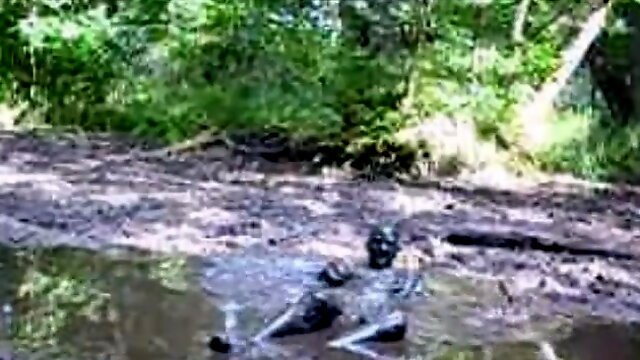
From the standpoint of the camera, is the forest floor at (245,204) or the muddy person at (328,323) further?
the forest floor at (245,204)

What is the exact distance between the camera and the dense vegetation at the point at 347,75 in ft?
36.6

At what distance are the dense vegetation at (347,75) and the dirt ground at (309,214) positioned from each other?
1.95 ft

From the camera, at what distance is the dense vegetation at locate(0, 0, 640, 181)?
440 inches

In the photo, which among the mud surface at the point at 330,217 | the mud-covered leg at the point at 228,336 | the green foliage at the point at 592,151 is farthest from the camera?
the green foliage at the point at 592,151

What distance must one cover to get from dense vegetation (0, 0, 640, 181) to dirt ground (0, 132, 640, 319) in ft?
1.95

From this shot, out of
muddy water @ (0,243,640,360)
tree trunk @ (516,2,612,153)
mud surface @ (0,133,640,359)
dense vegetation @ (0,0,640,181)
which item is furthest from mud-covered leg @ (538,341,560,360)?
tree trunk @ (516,2,612,153)

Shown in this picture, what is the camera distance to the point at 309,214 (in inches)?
330

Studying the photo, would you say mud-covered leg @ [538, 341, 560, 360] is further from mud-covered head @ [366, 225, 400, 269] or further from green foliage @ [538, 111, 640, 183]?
green foliage @ [538, 111, 640, 183]

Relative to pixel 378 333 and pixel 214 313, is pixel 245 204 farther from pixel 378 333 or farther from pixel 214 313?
pixel 378 333

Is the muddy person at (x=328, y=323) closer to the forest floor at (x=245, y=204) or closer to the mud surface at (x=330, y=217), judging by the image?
the mud surface at (x=330, y=217)

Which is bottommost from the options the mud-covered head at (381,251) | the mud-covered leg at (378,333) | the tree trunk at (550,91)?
the mud-covered leg at (378,333)

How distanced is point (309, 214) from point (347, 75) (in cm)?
355

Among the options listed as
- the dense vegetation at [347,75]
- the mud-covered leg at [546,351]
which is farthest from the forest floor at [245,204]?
the mud-covered leg at [546,351]

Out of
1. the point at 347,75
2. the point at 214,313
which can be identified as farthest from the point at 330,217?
the point at 347,75
